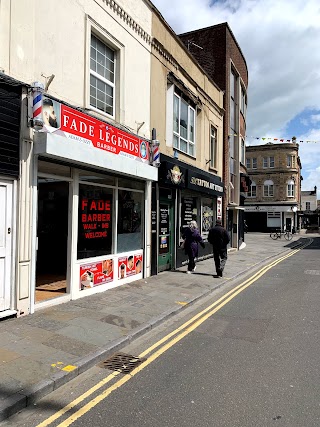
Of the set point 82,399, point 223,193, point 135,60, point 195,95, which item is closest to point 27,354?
point 82,399

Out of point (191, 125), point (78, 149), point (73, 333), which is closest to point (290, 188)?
point (191, 125)

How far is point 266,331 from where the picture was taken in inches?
233

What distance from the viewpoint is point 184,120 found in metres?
13.4

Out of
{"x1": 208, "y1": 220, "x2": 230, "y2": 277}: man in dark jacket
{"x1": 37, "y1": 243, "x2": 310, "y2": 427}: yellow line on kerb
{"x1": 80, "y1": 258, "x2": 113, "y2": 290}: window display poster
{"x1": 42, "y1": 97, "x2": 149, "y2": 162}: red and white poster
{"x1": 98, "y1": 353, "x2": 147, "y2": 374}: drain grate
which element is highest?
{"x1": 42, "y1": 97, "x2": 149, "y2": 162}: red and white poster

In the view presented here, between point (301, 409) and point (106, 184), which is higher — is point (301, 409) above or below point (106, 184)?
below

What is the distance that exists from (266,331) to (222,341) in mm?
954

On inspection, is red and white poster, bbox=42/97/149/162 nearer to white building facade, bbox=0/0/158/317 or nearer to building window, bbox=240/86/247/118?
white building facade, bbox=0/0/158/317

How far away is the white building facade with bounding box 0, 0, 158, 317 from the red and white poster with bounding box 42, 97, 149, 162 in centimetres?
2

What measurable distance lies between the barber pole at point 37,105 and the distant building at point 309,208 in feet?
210

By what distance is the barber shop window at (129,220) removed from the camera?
9273 mm

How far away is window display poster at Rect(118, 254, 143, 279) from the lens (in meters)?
9.16

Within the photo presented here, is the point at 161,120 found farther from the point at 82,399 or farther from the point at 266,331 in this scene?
the point at 82,399

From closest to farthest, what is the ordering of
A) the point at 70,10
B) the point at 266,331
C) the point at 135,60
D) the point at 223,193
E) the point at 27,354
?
the point at 27,354
the point at 266,331
the point at 70,10
the point at 135,60
the point at 223,193

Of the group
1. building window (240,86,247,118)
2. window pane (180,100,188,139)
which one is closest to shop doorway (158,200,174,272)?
window pane (180,100,188,139)
